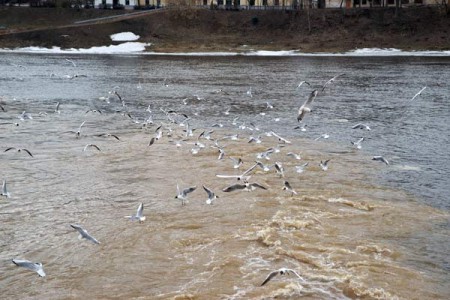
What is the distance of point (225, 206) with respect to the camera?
13.4 m

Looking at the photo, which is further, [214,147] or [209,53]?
[209,53]

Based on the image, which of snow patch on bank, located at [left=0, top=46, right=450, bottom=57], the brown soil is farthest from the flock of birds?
the brown soil

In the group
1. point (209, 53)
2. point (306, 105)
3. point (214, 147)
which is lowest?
point (209, 53)

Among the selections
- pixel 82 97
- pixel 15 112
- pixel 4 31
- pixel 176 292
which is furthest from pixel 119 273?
pixel 4 31

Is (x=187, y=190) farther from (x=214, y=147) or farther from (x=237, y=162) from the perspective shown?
(x=214, y=147)

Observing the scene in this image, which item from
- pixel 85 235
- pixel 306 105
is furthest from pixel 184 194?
pixel 306 105

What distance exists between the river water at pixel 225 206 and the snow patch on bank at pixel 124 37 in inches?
2049

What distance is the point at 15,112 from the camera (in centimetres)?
2548

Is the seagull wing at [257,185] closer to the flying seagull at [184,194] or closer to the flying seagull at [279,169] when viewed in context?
the flying seagull at [279,169]

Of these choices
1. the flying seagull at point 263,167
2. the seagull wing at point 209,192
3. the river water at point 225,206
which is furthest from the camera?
the flying seagull at point 263,167

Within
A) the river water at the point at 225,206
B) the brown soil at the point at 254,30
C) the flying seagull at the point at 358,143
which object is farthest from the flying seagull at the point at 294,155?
the brown soil at the point at 254,30

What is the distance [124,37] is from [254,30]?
16979 millimetres

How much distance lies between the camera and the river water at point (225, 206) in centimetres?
990

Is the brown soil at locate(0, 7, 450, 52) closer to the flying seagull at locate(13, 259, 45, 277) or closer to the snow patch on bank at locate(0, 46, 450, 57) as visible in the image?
the snow patch on bank at locate(0, 46, 450, 57)
